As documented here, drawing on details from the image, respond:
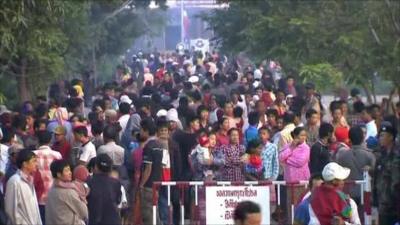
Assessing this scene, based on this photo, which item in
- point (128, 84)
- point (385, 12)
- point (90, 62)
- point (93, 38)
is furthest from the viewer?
point (90, 62)

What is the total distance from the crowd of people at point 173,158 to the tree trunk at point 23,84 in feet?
21.8

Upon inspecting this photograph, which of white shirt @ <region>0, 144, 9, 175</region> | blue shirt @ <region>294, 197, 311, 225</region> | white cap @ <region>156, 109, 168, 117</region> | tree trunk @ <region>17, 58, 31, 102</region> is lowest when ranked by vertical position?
blue shirt @ <region>294, 197, 311, 225</region>

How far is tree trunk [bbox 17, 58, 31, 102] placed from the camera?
32066mm

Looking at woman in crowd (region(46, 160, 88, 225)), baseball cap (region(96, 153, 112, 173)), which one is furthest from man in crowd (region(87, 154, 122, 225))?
woman in crowd (region(46, 160, 88, 225))

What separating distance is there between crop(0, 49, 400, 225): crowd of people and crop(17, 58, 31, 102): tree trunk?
→ 666cm

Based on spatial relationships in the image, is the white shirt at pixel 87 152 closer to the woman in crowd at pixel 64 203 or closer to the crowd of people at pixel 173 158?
the crowd of people at pixel 173 158

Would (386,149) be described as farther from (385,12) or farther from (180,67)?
(180,67)

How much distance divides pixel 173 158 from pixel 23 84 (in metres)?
14.1

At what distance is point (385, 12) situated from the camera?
2877cm

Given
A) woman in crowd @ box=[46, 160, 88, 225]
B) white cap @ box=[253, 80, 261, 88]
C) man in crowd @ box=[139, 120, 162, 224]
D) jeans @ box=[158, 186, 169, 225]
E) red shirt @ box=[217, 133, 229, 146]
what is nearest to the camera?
woman in crowd @ box=[46, 160, 88, 225]

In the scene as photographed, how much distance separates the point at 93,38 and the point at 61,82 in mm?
4577

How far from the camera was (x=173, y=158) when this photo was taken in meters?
19.6

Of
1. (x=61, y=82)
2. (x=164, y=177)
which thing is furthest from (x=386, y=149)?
(x=61, y=82)

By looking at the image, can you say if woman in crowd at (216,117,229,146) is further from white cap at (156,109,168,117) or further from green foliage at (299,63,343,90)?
green foliage at (299,63,343,90)
